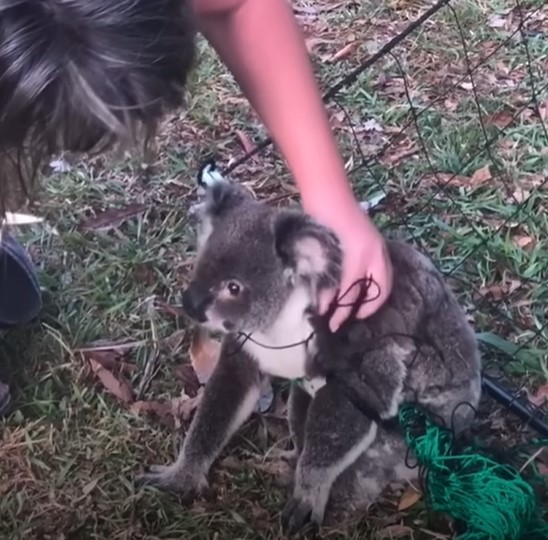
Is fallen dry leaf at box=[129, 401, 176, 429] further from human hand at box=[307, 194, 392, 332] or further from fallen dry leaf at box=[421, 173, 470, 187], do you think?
fallen dry leaf at box=[421, 173, 470, 187]

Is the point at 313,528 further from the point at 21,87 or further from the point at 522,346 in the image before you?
the point at 21,87

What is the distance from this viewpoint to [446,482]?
1.54 metres

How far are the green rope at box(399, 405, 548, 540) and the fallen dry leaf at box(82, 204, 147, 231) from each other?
0.94m

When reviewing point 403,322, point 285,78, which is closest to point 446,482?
point 403,322

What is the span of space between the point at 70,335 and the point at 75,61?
3.38ft

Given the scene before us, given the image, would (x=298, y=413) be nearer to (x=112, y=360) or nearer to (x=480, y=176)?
(x=112, y=360)

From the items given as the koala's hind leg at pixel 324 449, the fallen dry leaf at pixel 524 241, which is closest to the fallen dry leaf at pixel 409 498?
the koala's hind leg at pixel 324 449

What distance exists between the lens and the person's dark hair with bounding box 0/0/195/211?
40.7 inches

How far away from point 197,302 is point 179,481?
37 centimetres

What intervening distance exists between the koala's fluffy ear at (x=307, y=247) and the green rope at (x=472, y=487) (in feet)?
0.90

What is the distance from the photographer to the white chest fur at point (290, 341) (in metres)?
1.51

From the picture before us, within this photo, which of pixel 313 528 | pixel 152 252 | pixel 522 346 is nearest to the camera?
pixel 313 528

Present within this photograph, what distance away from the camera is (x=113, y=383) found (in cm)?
191

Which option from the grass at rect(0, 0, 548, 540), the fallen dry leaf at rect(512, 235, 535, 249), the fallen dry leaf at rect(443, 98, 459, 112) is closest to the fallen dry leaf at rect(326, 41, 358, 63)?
the grass at rect(0, 0, 548, 540)
